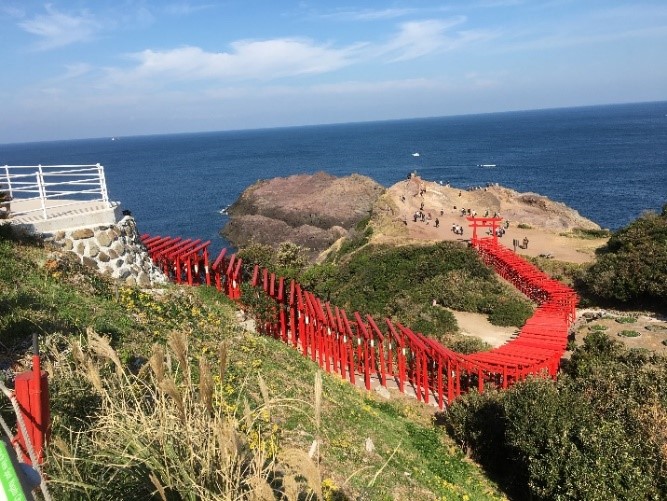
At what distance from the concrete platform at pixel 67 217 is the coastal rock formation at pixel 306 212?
3797 centimetres

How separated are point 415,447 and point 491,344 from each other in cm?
912

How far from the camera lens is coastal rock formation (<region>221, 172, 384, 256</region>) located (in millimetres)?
58094

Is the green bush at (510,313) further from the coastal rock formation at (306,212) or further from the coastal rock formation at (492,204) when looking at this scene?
the coastal rock formation at (306,212)

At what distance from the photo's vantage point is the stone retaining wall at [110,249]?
14.4m

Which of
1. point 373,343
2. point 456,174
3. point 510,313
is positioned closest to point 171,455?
point 373,343

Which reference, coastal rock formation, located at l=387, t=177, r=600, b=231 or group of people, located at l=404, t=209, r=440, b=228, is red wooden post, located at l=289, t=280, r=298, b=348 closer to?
group of people, located at l=404, t=209, r=440, b=228

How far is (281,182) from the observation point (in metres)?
76.9

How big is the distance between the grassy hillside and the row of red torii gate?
969 millimetres

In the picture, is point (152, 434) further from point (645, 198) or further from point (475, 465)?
point (645, 198)

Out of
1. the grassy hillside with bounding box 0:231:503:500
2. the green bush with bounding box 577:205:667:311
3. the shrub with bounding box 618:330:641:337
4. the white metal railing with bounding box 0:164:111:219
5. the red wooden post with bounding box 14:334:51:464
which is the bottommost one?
the shrub with bounding box 618:330:641:337

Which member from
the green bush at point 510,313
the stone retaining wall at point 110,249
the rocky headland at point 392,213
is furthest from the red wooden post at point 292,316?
the rocky headland at point 392,213

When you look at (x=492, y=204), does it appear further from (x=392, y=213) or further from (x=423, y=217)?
(x=392, y=213)

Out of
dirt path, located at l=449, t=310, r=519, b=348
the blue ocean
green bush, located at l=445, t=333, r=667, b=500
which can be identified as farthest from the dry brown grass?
the blue ocean

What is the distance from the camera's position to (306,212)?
6303 centimetres
